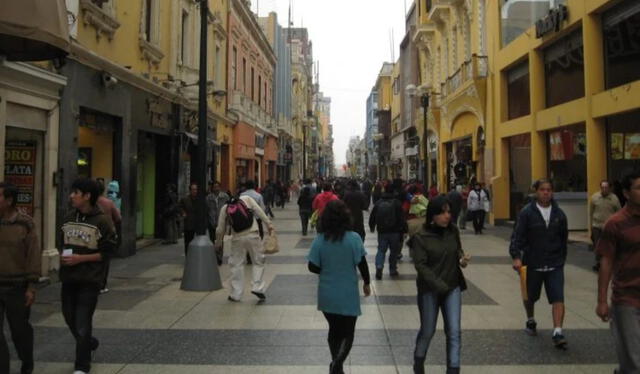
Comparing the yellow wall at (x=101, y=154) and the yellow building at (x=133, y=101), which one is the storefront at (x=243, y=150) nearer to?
the yellow building at (x=133, y=101)

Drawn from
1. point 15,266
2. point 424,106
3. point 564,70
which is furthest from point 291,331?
point 424,106

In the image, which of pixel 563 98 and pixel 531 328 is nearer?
pixel 531 328

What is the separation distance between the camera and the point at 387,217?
402 inches

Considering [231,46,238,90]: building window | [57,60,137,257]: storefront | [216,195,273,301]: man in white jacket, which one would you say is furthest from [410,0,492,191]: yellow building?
[216,195,273,301]: man in white jacket

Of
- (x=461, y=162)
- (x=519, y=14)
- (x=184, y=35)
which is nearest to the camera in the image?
(x=184, y=35)

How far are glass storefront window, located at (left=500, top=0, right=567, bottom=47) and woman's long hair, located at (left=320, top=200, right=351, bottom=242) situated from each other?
13665 mm

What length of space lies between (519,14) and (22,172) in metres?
15.6

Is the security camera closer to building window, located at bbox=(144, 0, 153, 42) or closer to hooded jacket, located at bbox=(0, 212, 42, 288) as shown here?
building window, located at bbox=(144, 0, 153, 42)

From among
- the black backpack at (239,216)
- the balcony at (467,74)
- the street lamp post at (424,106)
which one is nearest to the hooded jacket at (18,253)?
the black backpack at (239,216)

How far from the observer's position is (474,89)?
22141mm

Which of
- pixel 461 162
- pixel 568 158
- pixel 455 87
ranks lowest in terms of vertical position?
pixel 568 158

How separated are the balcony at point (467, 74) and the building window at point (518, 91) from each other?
153cm

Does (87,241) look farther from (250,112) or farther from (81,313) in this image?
(250,112)

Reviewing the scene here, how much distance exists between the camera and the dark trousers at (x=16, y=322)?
14.9ft
